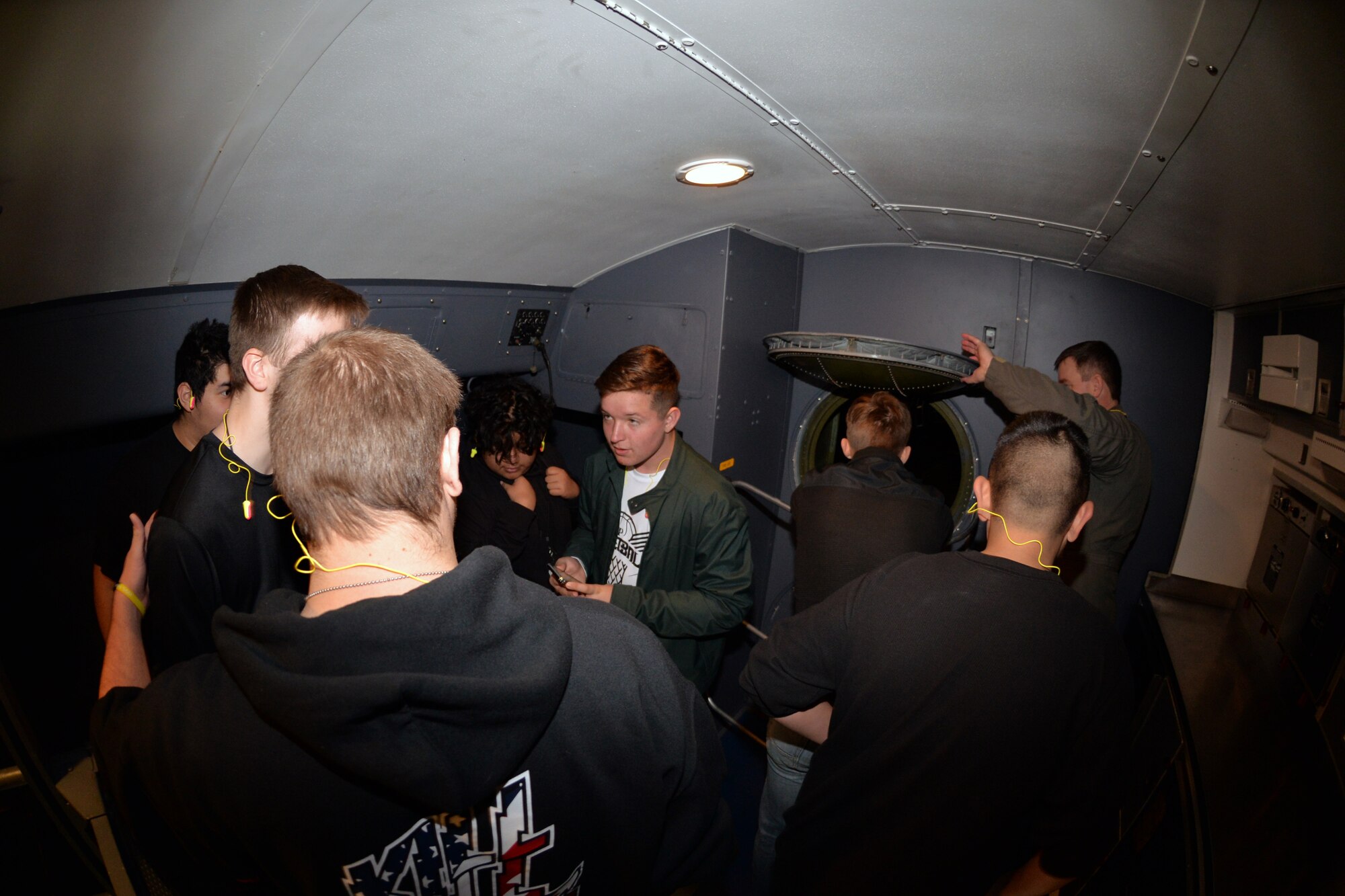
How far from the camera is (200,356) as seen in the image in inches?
82.4

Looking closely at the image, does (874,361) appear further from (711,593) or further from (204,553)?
(204,553)

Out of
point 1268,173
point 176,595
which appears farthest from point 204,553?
point 1268,173

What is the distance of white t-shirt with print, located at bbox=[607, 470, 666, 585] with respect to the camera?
287cm

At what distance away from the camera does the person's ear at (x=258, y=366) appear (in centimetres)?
166

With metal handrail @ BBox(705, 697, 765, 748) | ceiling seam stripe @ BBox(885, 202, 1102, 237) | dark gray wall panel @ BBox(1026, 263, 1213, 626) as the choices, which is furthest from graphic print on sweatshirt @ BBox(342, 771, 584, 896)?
dark gray wall panel @ BBox(1026, 263, 1213, 626)

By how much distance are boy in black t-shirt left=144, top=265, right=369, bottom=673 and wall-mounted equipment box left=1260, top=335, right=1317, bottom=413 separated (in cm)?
257

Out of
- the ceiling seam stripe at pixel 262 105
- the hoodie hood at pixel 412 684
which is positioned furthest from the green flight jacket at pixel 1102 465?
the ceiling seam stripe at pixel 262 105

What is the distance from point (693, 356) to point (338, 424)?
2.51 m

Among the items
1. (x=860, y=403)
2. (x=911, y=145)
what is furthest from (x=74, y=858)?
(x=860, y=403)

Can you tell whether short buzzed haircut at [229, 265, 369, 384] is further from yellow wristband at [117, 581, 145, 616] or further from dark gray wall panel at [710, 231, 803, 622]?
dark gray wall panel at [710, 231, 803, 622]

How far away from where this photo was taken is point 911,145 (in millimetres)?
2006

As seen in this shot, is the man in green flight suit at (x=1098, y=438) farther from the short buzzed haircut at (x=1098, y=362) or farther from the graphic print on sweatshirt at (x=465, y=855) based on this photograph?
the graphic print on sweatshirt at (x=465, y=855)

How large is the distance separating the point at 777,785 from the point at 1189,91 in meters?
2.36

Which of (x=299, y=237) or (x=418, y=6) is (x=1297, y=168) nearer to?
(x=418, y=6)
